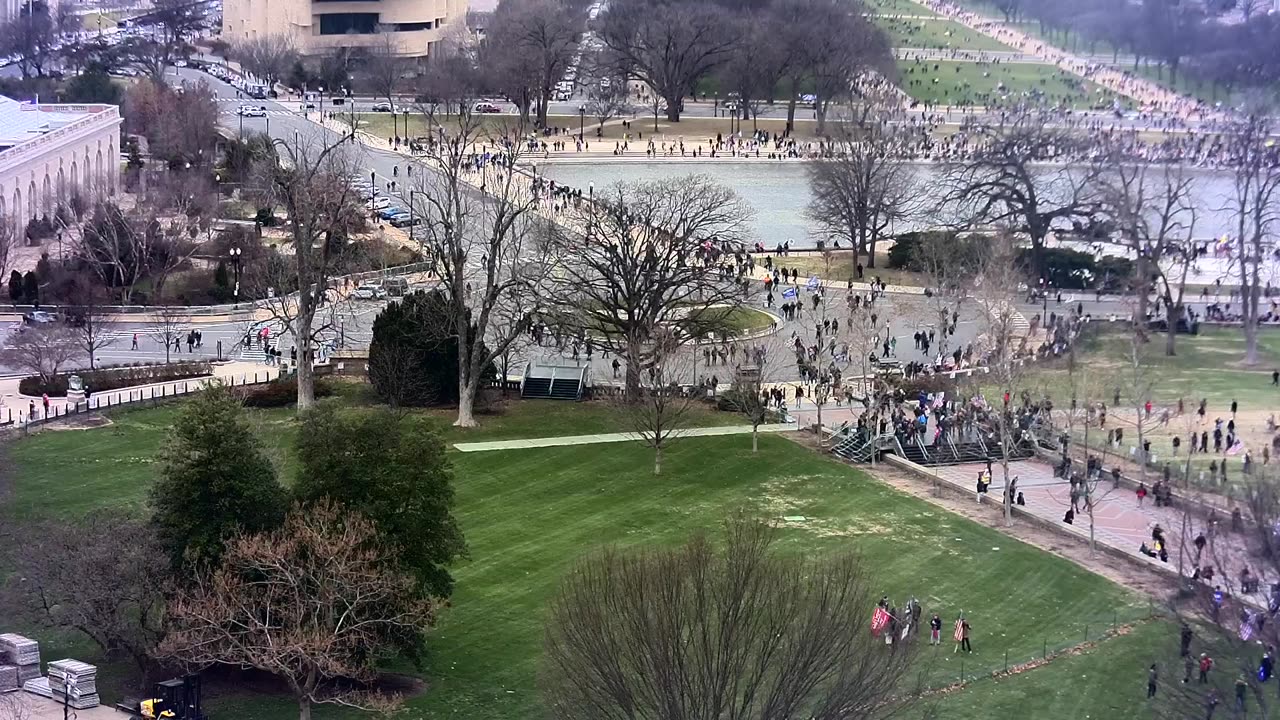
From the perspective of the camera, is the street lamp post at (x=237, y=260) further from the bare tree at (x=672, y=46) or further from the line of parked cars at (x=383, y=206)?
the bare tree at (x=672, y=46)

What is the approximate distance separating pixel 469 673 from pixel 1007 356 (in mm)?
22256

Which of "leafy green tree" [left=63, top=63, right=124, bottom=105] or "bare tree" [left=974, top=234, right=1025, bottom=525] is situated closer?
"bare tree" [left=974, top=234, right=1025, bottom=525]

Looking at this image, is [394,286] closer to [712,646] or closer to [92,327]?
[92,327]

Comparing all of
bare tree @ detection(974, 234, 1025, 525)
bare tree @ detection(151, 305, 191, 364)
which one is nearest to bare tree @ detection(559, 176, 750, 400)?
bare tree @ detection(974, 234, 1025, 525)

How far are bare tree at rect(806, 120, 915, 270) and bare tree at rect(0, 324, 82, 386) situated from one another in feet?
109

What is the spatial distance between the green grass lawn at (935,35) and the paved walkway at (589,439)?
102 metres

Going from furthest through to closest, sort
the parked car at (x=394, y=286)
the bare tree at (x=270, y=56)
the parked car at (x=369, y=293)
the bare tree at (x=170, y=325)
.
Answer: the bare tree at (x=270, y=56) → the parked car at (x=369, y=293) → the parked car at (x=394, y=286) → the bare tree at (x=170, y=325)

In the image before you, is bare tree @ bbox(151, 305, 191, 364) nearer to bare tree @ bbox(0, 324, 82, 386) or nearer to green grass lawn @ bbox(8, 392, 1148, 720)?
bare tree @ bbox(0, 324, 82, 386)

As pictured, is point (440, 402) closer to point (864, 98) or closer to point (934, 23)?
point (864, 98)

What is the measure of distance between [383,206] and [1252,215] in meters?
38.5

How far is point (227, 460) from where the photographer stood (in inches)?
1334

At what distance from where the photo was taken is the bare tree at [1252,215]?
6138 cm

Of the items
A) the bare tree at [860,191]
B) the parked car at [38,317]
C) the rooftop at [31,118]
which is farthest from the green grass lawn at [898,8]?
the parked car at [38,317]

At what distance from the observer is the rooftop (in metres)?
82.2
